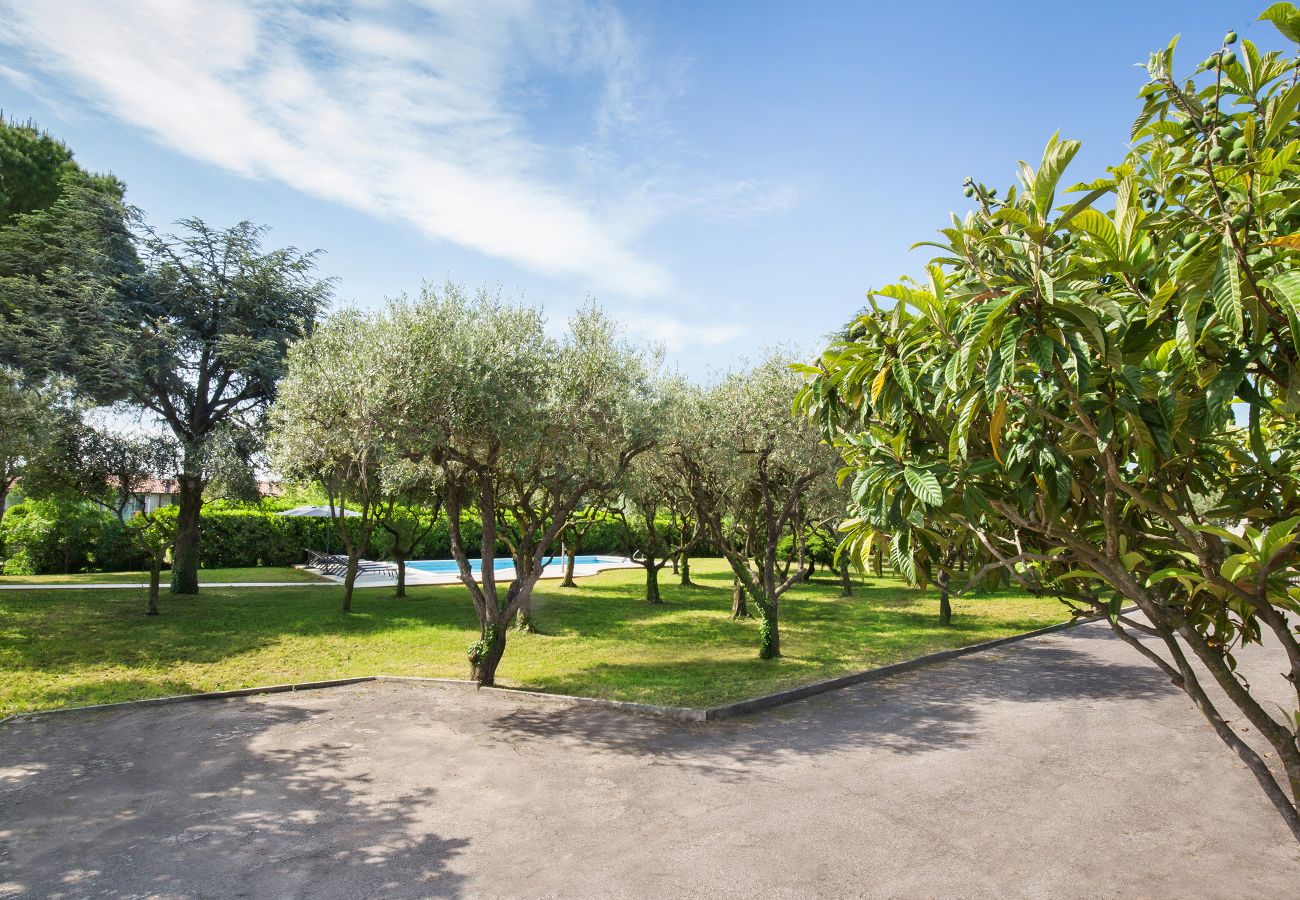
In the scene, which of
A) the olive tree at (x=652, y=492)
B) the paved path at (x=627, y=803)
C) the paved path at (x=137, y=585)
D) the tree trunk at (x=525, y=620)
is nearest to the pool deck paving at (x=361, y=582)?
the paved path at (x=137, y=585)

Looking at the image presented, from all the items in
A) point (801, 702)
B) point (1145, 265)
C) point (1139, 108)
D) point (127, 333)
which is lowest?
point (801, 702)

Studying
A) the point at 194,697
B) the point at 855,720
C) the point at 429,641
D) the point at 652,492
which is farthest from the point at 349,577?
the point at 855,720

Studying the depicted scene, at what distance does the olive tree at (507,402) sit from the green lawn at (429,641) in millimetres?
3012

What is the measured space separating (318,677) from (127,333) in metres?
13.6

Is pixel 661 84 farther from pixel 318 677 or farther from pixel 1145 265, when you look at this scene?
pixel 318 677

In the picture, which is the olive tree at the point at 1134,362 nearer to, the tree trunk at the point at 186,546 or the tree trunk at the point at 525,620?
the tree trunk at the point at 525,620

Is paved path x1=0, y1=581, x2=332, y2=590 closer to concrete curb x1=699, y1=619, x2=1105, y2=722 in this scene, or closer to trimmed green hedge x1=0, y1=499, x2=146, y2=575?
trimmed green hedge x1=0, y1=499, x2=146, y2=575

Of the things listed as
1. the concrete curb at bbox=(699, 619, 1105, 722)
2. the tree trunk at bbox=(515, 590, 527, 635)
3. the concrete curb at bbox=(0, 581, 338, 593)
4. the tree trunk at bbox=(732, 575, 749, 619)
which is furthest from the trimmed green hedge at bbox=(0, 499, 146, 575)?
the concrete curb at bbox=(699, 619, 1105, 722)

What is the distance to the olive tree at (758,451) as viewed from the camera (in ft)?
45.6

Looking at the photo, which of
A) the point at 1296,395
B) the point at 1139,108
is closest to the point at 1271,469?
the point at 1296,395

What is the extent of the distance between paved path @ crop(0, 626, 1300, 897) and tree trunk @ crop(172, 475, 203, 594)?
12.9 meters

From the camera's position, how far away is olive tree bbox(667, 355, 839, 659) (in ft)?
45.6

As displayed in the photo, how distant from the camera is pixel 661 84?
9383 millimetres

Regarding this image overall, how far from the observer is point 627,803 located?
22.8 ft
